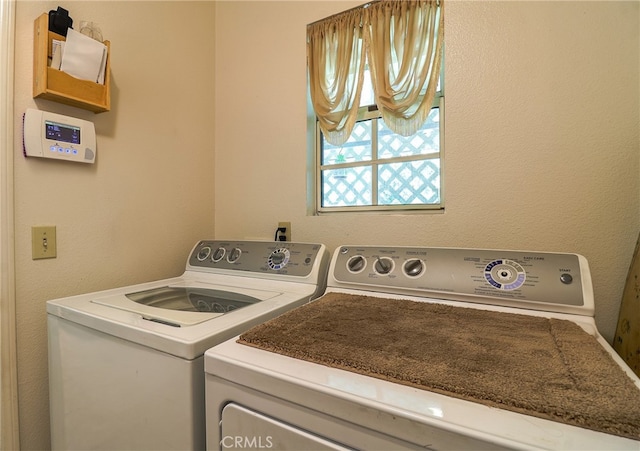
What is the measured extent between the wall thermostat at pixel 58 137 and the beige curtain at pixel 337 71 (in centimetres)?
100

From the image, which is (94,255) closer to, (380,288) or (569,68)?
(380,288)

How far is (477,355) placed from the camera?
1.83ft

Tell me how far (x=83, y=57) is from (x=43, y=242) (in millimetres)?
710

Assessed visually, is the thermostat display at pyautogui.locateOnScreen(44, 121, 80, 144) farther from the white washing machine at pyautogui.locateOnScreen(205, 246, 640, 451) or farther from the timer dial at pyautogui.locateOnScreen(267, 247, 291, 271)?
the white washing machine at pyautogui.locateOnScreen(205, 246, 640, 451)

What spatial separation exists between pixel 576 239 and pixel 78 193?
6.29 ft

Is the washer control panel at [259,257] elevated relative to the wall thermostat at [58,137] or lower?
lower

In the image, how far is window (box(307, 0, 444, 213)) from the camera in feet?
4.10

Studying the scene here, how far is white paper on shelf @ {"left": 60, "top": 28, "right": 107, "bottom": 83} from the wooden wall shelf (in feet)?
0.10

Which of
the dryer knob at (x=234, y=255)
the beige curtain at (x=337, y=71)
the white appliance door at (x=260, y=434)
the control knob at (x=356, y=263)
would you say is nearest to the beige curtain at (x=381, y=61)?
the beige curtain at (x=337, y=71)

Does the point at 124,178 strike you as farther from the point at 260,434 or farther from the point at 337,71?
the point at 260,434

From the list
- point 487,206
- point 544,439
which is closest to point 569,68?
point 487,206

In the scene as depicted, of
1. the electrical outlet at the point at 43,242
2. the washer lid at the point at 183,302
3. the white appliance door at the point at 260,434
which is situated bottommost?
the white appliance door at the point at 260,434

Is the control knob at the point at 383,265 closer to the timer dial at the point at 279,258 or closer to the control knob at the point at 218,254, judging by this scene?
the timer dial at the point at 279,258

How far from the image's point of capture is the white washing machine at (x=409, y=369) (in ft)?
1.31
